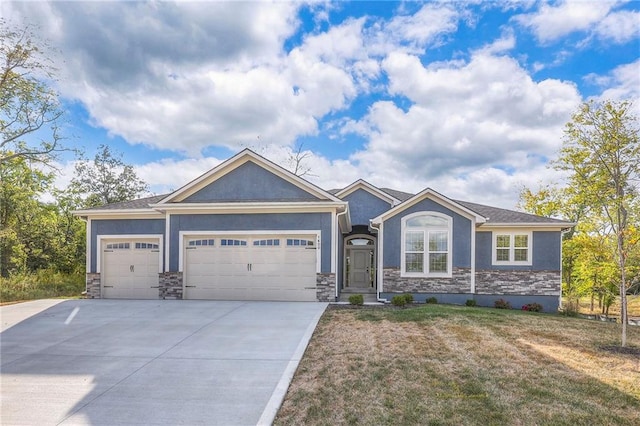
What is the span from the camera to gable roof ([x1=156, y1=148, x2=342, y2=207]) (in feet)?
43.0

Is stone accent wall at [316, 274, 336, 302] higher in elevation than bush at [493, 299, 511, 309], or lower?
higher

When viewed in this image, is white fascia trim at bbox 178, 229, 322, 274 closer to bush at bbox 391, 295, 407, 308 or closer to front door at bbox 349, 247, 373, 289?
bush at bbox 391, 295, 407, 308

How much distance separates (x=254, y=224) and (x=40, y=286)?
41.1ft

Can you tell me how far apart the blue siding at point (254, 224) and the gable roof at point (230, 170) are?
30.8 inches

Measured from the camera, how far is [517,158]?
2022 cm

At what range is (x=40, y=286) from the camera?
56.5 feet

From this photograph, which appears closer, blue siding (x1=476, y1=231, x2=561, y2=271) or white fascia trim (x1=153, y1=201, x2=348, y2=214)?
white fascia trim (x1=153, y1=201, x2=348, y2=214)

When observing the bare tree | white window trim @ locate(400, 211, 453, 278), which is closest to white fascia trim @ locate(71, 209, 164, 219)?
white window trim @ locate(400, 211, 453, 278)

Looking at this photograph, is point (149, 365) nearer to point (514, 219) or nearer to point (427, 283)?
point (427, 283)

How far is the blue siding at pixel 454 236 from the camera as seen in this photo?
45.3 feet

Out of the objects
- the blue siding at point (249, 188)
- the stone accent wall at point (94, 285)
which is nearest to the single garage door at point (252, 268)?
the blue siding at point (249, 188)

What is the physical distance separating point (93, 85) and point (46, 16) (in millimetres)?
2713

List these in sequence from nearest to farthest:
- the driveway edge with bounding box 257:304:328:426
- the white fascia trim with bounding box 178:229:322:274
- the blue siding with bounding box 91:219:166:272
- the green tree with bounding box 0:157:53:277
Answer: the driveway edge with bounding box 257:304:328:426, the white fascia trim with bounding box 178:229:322:274, the blue siding with bounding box 91:219:166:272, the green tree with bounding box 0:157:53:277

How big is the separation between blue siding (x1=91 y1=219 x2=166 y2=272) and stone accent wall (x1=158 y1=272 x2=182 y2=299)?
6.68 feet
